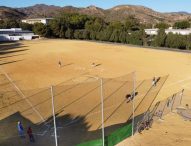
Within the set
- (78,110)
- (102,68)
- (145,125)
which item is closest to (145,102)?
(145,125)

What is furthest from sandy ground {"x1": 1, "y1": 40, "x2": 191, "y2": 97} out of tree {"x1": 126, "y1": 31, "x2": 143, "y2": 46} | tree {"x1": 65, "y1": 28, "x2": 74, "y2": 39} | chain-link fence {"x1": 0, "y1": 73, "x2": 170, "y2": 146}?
tree {"x1": 65, "y1": 28, "x2": 74, "y2": 39}

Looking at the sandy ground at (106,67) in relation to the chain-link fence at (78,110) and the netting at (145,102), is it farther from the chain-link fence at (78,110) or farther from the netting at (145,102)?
the chain-link fence at (78,110)

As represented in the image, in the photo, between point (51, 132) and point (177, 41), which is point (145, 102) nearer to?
point (51, 132)

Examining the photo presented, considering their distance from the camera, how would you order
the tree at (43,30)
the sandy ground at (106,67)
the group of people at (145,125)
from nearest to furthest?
the group of people at (145,125)
the sandy ground at (106,67)
the tree at (43,30)

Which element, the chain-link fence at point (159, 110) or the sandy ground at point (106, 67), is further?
the sandy ground at point (106, 67)

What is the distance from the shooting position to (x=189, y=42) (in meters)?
65.4

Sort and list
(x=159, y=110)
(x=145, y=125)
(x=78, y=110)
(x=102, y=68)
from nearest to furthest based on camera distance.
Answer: (x=145, y=125)
(x=159, y=110)
(x=78, y=110)
(x=102, y=68)

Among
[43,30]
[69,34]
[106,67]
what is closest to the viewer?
[106,67]

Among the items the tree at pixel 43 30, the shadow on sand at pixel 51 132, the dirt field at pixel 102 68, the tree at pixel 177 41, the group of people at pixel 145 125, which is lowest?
the shadow on sand at pixel 51 132

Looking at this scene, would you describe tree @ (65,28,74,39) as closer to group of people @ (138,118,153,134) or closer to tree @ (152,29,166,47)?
tree @ (152,29,166,47)

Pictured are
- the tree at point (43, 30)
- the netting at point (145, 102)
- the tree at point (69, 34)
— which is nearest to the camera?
the netting at point (145, 102)

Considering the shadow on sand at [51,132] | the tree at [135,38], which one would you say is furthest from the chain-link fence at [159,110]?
the tree at [135,38]

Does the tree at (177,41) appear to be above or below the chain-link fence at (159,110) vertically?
above

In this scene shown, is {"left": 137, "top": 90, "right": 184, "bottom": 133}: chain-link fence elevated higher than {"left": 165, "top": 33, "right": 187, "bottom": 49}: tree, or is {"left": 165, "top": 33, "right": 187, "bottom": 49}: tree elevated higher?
{"left": 165, "top": 33, "right": 187, "bottom": 49}: tree
